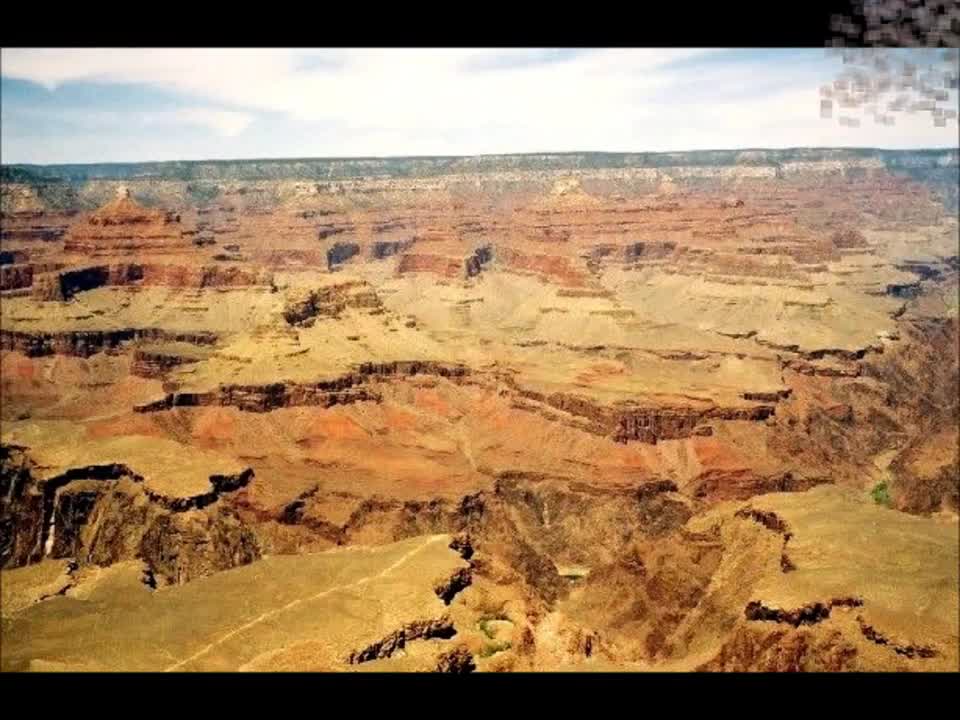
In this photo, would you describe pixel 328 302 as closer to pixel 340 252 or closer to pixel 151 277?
pixel 151 277

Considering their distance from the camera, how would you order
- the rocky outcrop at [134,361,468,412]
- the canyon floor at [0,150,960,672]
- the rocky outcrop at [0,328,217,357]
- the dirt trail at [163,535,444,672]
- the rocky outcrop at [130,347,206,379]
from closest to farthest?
the dirt trail at [163,535,444,672] → the canyon floor at [0,150,960,672] → the rocky outcrop at [134,361,468,412] → the rocky outcrop at [130,347,206,379] → the rocky outcrop at [0,328,217,357]

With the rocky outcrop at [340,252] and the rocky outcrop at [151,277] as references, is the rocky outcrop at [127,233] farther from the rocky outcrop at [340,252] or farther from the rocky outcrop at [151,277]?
the rocky outcrop at [340,252]

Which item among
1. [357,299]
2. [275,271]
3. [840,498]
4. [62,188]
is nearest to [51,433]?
[357,299]

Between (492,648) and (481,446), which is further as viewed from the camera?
(481,446)

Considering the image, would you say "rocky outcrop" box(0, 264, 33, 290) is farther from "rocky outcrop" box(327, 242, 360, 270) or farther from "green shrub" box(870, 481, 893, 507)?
"green shrub" box(870, 481, 893, 507)

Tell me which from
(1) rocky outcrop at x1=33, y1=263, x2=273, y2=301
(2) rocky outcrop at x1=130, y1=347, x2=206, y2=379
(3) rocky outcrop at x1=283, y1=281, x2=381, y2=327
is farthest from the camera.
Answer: (1) rocky outcrop at x1=33, y1=263, x2=273, y2=301

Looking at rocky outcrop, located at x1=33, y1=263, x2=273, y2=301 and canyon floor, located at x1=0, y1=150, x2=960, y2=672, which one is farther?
rocky outcrop, located at x1=33, y1=263, x2=273, y2=301

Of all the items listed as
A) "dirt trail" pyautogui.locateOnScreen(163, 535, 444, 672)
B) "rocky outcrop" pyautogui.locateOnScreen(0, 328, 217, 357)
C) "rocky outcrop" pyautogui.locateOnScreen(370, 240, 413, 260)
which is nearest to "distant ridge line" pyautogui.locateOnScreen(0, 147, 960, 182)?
"rocky outcrop" pyautogui.locateOnScreen(370, 240, 413, 260)

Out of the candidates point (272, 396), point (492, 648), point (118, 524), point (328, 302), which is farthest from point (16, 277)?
point (492, 648)
